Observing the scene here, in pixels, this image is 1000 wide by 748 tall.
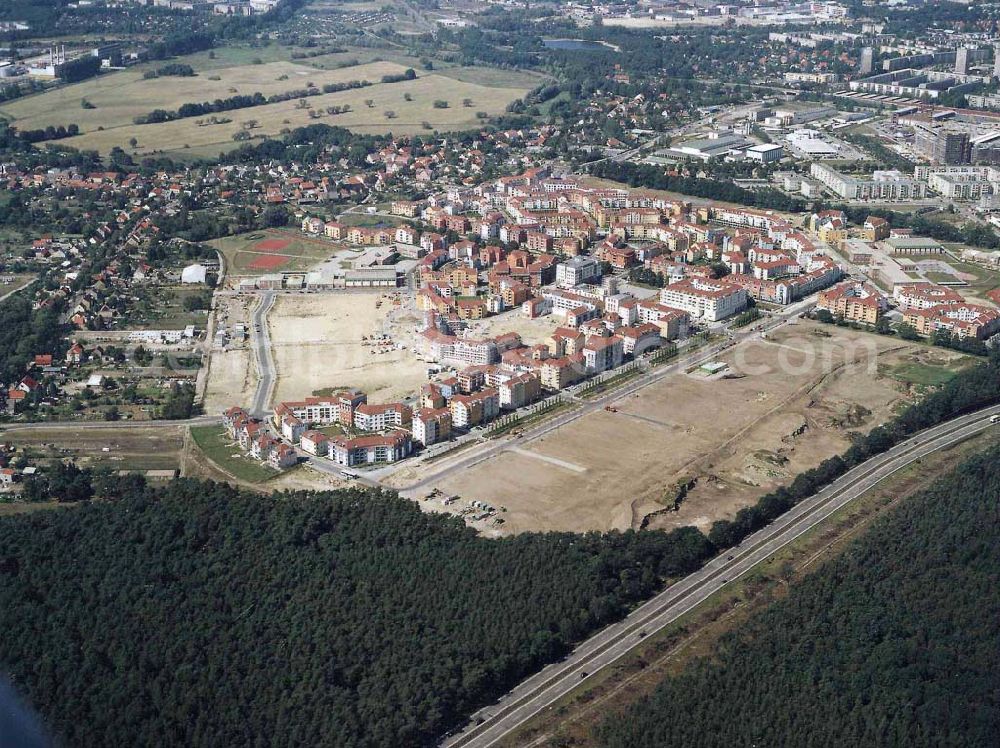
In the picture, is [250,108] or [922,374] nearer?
[922,374]

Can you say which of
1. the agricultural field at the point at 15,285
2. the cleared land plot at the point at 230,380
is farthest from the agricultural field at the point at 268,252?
the cleared land plot at the point at 230,380

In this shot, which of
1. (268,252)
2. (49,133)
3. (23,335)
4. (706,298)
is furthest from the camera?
(49,133)

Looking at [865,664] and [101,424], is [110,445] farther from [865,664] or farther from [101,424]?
[865,664]

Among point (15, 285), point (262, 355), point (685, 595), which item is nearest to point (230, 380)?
point (262, 355)

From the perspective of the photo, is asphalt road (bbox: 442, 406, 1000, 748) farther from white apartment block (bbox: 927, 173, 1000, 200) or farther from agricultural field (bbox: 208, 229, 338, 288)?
white apartment block (bbox: 927, 173, 1000, 200)

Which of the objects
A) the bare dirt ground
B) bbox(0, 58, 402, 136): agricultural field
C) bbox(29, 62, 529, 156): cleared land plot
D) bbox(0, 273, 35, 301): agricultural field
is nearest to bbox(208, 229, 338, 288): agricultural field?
bbox(0, 273, 35, 301): agricultural field

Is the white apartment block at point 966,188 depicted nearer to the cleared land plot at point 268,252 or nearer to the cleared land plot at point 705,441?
the cleared land plot at point 705,441
